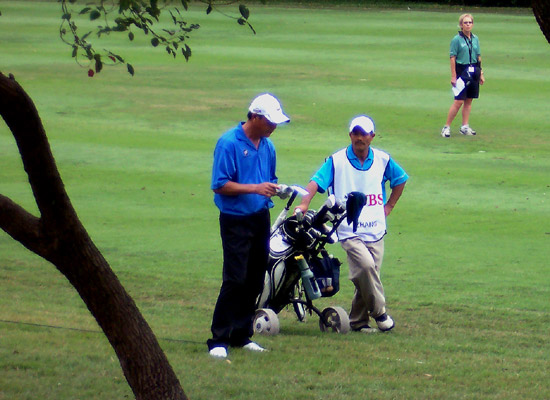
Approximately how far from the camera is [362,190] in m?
8.05

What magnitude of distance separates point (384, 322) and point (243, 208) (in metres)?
1.83

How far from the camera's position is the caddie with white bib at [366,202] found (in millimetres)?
7961

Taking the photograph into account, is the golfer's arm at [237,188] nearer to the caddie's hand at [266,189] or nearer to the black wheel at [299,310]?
the caddie's hand at [266,189]

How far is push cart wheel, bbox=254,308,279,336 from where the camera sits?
25.5 feet

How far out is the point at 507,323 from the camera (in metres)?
8.48

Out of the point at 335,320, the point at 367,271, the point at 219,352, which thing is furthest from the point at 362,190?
the point at 219,352

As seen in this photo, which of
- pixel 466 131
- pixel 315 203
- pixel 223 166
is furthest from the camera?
pixel 466 131

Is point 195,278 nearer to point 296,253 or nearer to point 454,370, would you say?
point 296,253

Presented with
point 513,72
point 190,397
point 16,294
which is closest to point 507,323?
point 190,397

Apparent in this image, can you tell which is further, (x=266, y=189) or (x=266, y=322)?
(x=266, y=322)

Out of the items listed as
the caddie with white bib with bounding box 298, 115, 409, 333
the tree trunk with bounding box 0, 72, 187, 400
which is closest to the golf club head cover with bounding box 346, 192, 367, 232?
the caddie with white bib with bounding box 298, 115, 409, 333

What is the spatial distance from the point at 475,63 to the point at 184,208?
24.7 ft

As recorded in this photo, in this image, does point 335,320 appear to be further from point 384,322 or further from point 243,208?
point 243,208

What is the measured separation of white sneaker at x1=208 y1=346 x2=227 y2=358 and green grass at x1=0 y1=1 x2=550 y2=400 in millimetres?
68
